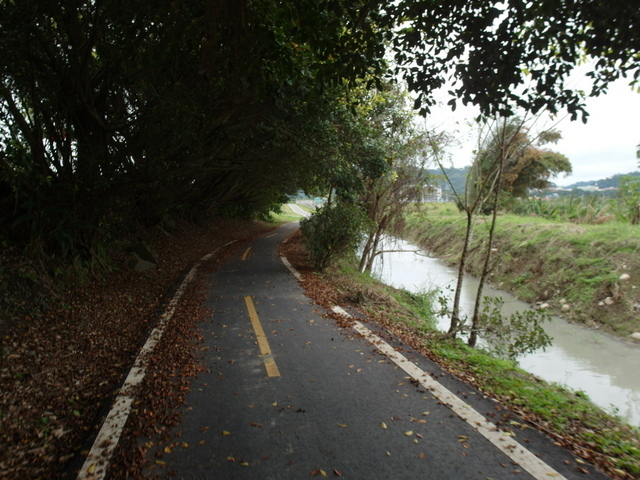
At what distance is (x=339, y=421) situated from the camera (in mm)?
3633

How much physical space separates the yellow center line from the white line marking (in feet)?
4.90

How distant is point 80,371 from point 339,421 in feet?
11.4

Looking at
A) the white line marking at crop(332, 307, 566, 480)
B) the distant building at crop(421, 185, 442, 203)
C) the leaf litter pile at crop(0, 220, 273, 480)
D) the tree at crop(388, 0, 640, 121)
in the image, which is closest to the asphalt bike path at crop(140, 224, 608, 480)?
the white line marking at crop(332, 307, 566, 480)

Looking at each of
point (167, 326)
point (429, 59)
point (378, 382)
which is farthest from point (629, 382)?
point (167, 326)

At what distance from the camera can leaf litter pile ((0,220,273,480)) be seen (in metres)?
3.39

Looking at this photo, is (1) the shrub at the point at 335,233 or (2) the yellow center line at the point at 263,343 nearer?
(2) the yellow center line at the point at 263,343

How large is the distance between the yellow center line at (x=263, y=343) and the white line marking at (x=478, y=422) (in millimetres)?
1495

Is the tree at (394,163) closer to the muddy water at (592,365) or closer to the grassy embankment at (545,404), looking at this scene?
the muddy water at (592,365)

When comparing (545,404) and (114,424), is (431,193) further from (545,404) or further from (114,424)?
(114,424)

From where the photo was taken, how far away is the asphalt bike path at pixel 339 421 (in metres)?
2.98

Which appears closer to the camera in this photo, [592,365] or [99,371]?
[99,371]

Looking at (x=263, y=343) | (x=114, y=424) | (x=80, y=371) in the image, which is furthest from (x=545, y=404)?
(x=80, y=371)

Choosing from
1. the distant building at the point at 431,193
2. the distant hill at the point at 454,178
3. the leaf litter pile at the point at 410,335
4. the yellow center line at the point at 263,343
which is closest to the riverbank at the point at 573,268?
the distant building at the point at 431,193

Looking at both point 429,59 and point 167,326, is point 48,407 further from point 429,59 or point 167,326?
point 429,59
